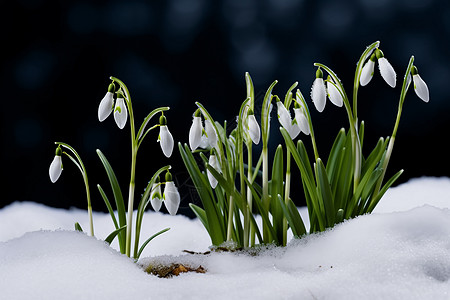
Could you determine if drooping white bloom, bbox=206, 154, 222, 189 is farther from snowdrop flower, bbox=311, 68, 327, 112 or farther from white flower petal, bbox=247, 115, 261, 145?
snowdrop flower, bbox=311, 68, 327, 112

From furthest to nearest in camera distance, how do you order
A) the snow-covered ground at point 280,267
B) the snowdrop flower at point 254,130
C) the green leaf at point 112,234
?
the green leaf at point 112,234 < the snowdrop flower at point 254,130 < the snow-covered ground at point 280,267

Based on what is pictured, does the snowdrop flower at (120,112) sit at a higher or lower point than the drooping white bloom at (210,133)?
higher

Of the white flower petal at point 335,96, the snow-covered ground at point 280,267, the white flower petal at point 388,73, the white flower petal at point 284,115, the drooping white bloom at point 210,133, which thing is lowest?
the snow-covered ground at point 280,267

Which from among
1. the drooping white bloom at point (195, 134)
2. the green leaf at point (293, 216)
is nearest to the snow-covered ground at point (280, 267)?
the green leaf at point (293, 216)

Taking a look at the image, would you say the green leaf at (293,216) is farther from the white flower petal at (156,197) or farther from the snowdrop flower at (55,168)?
the snowdrop flower at (55,168)

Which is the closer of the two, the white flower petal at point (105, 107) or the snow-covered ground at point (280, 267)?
the snow-covered ground at point (280, 267)

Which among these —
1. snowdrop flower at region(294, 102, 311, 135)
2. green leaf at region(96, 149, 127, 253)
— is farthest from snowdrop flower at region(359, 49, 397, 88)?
green leaf at region(96, 149, 127, 253)

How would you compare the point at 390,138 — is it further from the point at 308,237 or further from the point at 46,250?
the point at 46,250
